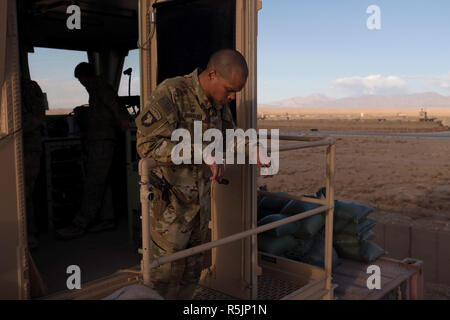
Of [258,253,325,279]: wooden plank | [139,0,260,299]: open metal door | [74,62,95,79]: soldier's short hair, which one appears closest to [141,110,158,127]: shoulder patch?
[139,0,260,299]: open metal door

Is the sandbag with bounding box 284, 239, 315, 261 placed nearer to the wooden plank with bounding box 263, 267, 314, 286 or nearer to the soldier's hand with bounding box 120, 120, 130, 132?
the wooden plank with bounding box 263, 267, 314, 286

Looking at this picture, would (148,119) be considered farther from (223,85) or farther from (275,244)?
(275,244)

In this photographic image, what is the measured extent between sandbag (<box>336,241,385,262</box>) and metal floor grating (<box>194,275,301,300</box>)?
0.91 meters

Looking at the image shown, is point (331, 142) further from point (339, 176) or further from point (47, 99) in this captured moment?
point (339, 176)

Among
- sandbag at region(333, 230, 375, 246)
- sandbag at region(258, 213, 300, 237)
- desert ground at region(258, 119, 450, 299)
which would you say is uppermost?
sandbag at region(258, 213, 300, 237)

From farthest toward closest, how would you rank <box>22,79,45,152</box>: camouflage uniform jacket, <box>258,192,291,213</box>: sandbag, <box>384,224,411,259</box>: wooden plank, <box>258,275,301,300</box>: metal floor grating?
1. <box>384,224,411,259</box>: wooden plank
2. <box>258,192,291,213</box>: sandbag
3. <box>22,79,45,152</box>: camouflage uniform jacket
4. <box>258,275,301,300</box>: metal floor grating

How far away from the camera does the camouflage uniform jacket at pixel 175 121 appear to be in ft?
7.55

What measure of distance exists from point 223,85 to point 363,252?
7.97 feet

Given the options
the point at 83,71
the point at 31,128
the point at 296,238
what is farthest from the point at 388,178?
the point at 31,128

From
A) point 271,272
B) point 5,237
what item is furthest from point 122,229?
point 5,237

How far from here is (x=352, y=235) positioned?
4.16 m

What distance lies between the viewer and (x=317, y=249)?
4.07 m

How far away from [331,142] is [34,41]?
382 centimetres

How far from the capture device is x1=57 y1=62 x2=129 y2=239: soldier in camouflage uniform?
186 inches
